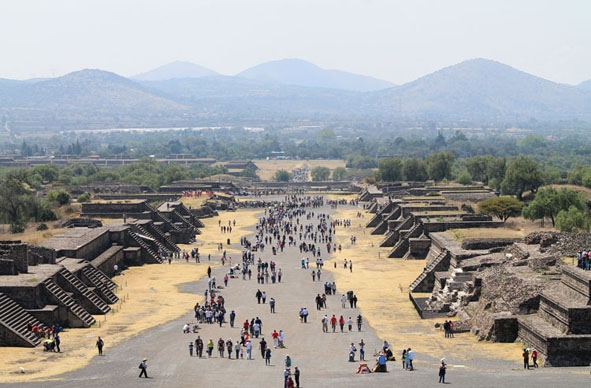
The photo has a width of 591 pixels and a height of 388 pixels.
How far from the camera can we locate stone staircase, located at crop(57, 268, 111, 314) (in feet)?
136

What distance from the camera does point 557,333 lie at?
31938 mm

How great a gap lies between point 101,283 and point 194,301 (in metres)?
4.63

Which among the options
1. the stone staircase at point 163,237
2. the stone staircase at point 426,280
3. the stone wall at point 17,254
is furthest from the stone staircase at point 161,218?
the stone wall at point 17,254

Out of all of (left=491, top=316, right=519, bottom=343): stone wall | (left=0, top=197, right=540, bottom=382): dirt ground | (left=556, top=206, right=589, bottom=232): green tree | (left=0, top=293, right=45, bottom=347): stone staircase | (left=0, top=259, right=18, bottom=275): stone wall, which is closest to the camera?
(left=0, top=197, right=540, bottom=382): dirt ground

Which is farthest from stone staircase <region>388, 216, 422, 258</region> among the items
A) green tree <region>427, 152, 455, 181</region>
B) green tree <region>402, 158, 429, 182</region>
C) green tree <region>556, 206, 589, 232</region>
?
green tree <region>427, 152, 455, 181</region>

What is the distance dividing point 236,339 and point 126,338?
440 cm

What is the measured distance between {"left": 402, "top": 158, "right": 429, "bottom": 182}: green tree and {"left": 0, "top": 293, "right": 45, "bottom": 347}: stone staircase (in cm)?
8516

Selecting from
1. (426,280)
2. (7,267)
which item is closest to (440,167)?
(426,280)

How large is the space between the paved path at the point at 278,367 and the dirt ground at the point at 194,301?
87 cm

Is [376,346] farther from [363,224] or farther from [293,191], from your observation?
[293,191]

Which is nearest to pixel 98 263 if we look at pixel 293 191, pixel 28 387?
pixel 28 387

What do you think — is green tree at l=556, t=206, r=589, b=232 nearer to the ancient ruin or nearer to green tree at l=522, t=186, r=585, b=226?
green tree at l=522, t=186, r=585, b=226

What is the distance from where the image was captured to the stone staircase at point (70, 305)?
38531 millimetres

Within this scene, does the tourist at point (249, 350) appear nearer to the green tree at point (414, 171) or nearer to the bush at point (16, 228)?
the bush at point (16, 228)
